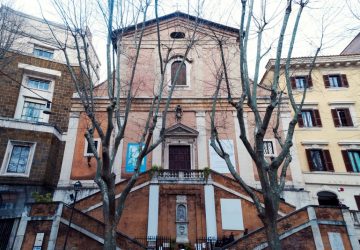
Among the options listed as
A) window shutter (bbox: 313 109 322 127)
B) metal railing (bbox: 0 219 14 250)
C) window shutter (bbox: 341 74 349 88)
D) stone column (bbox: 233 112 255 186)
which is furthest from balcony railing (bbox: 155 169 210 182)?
window shutter (bbox: 341 74 349 88)

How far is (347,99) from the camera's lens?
18.5 m

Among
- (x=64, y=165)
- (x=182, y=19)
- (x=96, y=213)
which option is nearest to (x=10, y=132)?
(x=64, y=165)

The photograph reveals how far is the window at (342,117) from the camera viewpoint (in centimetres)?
1791

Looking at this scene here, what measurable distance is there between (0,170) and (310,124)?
1903 cm

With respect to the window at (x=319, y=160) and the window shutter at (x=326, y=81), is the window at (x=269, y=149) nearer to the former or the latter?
the window at (x=319, y=160)

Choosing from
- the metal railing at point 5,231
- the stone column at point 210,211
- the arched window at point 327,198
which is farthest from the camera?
the arched window at point 327,198

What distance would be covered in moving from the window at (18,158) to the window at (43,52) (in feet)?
26.3

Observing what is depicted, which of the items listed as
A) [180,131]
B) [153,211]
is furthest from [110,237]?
[180,131]

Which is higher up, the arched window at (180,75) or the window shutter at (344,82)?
the arched window at (180,75)

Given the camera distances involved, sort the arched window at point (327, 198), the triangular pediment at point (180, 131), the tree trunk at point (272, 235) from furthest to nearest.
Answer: the triangular pediment at point (180, 131), the arched window at point (327, 198), the tree trunk at point (272, 235)

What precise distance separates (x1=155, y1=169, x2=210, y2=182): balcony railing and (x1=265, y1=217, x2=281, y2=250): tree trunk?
6.85m

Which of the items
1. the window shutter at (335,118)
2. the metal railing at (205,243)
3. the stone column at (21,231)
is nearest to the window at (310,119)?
the window shutter at (335,118)

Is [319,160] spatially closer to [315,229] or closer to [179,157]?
[315,229]

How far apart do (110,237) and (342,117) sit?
680 inches
